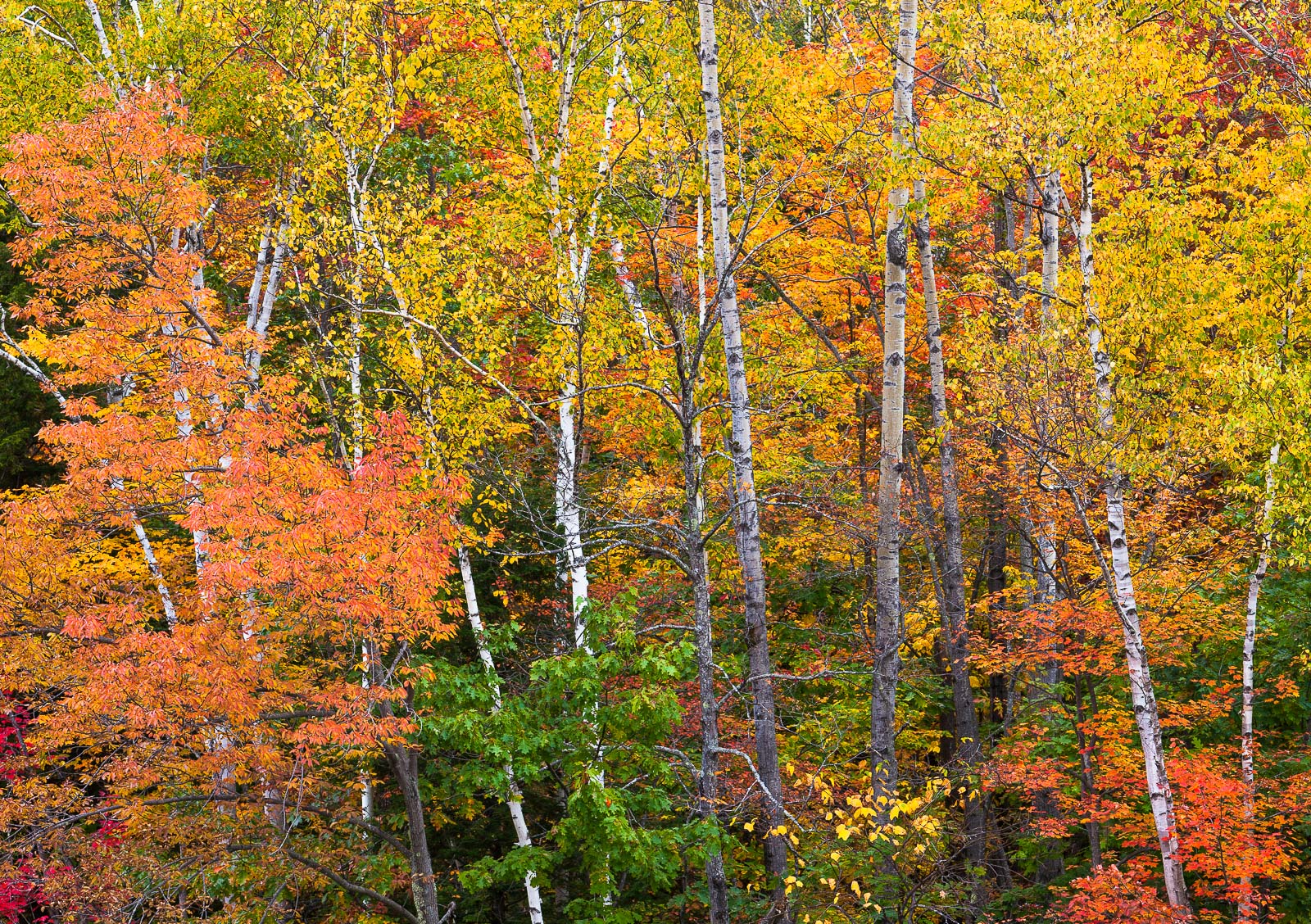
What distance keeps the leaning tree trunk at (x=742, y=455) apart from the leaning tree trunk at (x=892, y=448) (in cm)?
117

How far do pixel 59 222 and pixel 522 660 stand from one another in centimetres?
719

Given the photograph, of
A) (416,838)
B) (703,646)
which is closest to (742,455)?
(703,646)

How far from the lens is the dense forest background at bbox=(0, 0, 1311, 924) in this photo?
950 cm

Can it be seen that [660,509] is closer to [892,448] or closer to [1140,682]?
[892,448]

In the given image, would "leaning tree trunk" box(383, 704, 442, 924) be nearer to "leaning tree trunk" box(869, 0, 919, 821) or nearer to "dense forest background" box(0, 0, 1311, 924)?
"dense forest background" box(0, 0, 1311, 924)

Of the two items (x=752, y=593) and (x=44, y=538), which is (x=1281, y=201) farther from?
(x=44, y=538)

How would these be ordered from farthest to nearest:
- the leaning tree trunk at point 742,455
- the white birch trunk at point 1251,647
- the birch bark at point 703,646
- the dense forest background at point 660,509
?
the white birch trunk at point 1251,647, the dense forest background at point 660,509, the leaning tree trunk at point 742,455, the birch bark at point 703,646

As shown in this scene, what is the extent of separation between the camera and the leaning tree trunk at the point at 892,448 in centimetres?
985

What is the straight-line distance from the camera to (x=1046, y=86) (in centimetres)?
1005

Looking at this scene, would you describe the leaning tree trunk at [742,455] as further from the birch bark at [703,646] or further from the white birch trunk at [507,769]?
the white birch trunk at [507,769]

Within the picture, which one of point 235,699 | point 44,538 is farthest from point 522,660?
point 44,538

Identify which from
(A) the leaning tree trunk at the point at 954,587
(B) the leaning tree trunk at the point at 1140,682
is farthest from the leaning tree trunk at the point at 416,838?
(B) the leaning tree trunk at the point at 1140,682

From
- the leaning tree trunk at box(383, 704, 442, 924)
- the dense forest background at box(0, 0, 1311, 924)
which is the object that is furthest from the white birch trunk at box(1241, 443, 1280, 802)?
the leaning tree trunk at box(383, 704, 442, 924)

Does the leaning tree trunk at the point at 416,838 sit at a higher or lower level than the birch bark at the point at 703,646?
lower
